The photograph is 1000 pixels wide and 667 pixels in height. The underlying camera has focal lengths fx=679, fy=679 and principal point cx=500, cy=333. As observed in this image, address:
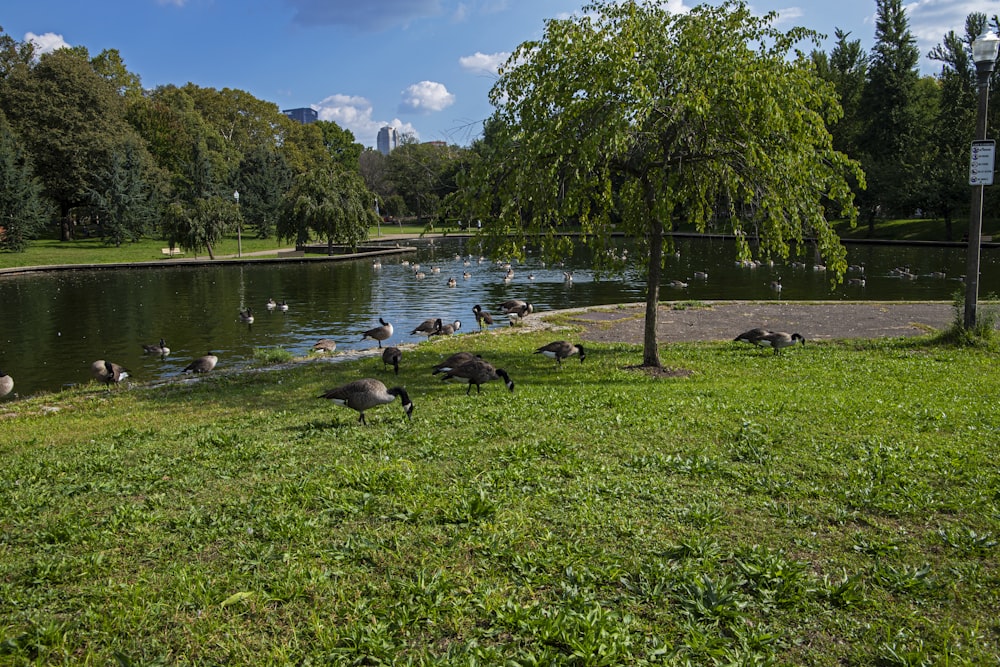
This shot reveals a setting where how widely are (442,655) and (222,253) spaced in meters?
61.6

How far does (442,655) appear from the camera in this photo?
3.88 metres

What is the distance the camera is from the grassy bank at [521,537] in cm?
402

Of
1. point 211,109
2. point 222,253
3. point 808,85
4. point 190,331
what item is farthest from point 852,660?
point 211,109

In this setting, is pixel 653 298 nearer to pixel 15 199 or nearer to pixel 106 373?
pixel 106 373

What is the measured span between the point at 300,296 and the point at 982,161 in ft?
92.4

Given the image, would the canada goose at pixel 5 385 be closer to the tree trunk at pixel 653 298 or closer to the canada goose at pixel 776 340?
the tree trunk at pixel 653 298

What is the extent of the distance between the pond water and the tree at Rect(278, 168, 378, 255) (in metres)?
3.82

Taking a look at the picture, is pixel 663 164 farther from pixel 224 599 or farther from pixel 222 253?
pixel 222 253

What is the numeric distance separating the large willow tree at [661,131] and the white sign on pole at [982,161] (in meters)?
3.20

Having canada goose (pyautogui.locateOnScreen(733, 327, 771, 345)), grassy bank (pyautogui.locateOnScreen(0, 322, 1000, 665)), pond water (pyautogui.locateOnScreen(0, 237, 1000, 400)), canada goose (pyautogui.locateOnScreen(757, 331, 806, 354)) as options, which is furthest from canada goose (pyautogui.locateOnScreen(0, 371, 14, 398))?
canada goose (pyautogui.locateOnScreen(757, 331, 806, 354))

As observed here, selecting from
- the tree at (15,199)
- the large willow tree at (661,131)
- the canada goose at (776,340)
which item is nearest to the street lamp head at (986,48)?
the large willow tree at (661,131)

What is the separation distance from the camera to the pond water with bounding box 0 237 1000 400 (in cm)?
2147

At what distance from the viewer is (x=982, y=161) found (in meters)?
13.7

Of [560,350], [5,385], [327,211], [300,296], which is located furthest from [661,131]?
[327,211]
